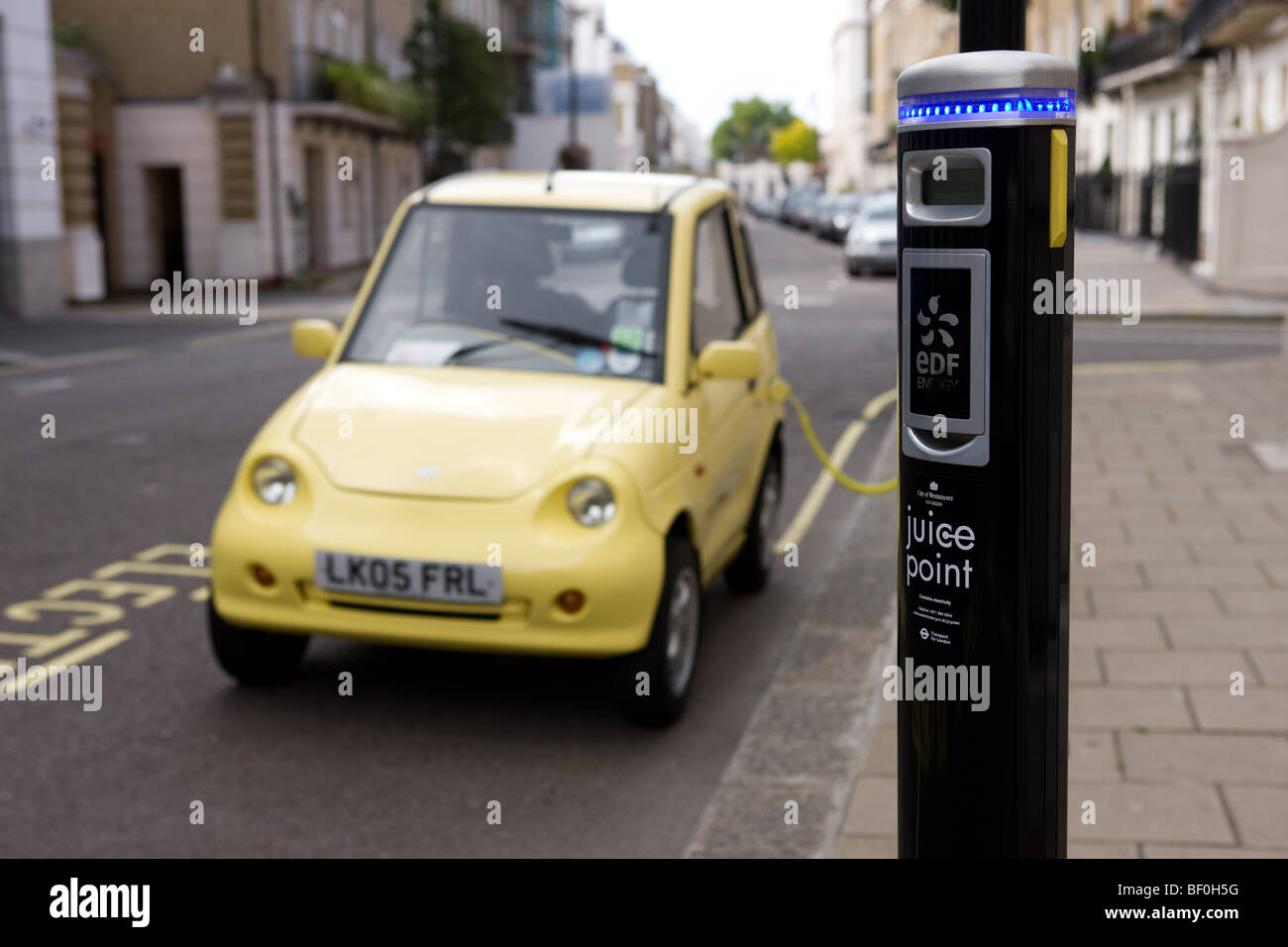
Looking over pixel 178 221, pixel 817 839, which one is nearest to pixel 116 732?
pixel 817 839

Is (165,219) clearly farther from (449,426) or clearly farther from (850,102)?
(850,102)

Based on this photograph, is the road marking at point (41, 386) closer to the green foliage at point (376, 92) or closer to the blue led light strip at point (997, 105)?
the blue led light strip at point (997, 105)

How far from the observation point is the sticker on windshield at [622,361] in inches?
219

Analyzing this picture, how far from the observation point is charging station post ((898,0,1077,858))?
2164 millimetres

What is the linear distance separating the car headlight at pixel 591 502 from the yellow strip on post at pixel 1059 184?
9.21ft

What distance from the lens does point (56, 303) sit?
25406mm

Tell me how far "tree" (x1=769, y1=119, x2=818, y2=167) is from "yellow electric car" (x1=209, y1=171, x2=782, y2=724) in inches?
6018

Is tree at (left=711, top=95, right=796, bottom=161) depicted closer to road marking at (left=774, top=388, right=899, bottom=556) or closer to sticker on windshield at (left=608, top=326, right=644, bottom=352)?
road marking at (left=774, top=388, right=899, bottom=556)

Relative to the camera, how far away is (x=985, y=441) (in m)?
2.22

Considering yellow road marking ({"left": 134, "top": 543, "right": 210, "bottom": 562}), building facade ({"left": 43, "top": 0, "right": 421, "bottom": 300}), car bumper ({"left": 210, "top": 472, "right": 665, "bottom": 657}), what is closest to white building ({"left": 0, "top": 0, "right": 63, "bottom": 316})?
building facade ({"left": 43, "top": 0, "right": 421, "bottom": 300})

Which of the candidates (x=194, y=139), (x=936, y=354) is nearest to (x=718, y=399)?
(x=936, y=354)

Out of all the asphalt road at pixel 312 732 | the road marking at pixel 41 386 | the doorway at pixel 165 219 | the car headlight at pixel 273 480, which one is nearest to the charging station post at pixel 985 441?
the asphalt road at pixel 312 732

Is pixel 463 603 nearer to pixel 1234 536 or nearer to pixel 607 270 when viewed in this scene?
pixel 607 270
